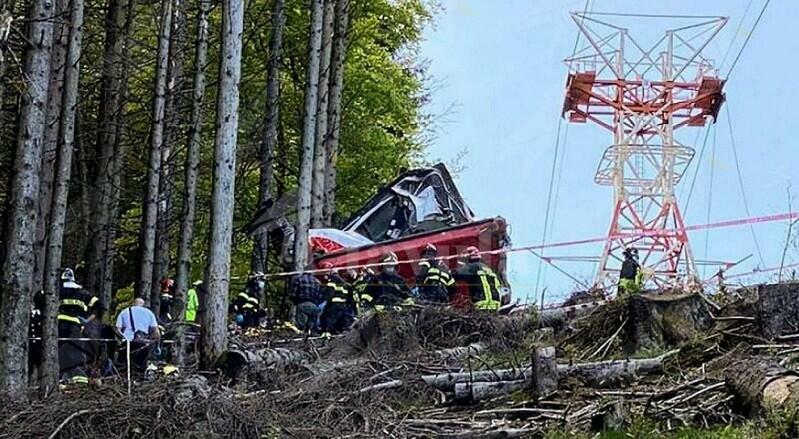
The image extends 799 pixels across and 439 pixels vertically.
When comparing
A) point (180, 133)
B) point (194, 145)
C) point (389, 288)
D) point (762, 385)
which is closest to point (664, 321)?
point (762, 385)

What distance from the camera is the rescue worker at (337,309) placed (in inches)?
607

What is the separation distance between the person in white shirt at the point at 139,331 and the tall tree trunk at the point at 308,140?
4780 millimetres

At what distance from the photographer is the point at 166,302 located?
1873 centimetres

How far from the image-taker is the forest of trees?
494 inches

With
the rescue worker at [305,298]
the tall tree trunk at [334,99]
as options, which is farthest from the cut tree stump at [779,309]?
the tall tree trunk at [334,99]

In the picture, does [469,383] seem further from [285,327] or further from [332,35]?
[332,35]

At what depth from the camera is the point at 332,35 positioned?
75.7 feet

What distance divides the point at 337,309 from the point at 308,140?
17.3ft

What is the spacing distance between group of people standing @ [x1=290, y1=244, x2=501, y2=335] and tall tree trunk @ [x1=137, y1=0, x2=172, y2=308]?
322cm

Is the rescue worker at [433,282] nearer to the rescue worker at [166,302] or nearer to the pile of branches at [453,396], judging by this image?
the pile of branches at [453,396]

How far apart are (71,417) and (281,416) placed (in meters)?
1.62

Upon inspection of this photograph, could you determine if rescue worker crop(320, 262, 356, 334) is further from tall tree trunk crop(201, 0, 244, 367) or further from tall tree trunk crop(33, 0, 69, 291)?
tall tree trunk crop(33, 0, 69, 291)

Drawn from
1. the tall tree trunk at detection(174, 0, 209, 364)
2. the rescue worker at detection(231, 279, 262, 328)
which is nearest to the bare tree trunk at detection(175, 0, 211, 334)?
Answer: the tall tree trunk at detection(174, 0, 209, 364)

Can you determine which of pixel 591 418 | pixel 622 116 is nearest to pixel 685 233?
pixel 622 116
